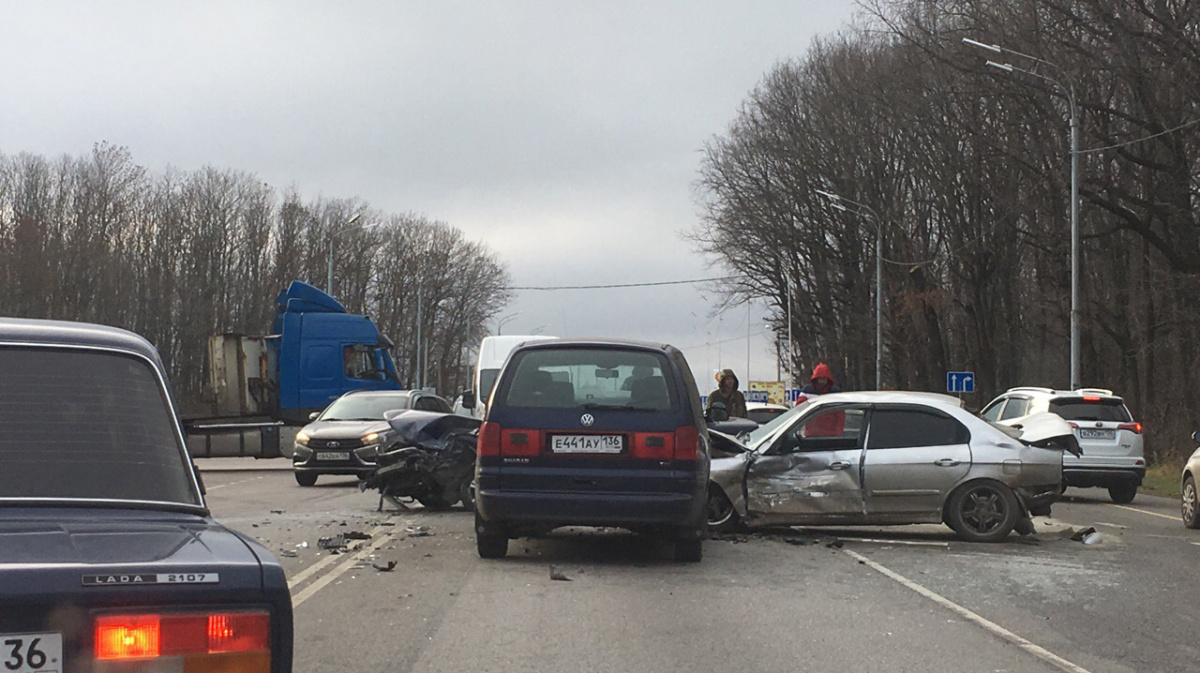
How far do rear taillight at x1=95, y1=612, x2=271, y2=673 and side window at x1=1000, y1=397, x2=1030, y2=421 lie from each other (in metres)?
20.5

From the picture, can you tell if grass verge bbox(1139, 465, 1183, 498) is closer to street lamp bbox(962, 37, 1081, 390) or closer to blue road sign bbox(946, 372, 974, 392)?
street lamp bbox(962, 37, 1081, 390)

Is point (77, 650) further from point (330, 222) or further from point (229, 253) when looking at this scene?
point (330, 222)

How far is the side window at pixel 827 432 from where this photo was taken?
14.2 m

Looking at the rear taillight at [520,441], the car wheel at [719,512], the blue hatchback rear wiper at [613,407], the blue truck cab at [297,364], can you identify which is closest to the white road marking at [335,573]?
the rear taillight at [520,441]

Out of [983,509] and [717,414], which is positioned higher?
[717,414]

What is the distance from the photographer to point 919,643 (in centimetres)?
830

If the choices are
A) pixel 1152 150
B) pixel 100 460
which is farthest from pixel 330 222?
pixel 100 460

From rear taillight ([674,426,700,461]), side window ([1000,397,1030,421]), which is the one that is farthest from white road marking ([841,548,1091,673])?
side window ([1000,397,1030,421])

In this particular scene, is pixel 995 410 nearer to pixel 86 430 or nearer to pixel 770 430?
pixel 770 430

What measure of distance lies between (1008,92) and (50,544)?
33.8 m

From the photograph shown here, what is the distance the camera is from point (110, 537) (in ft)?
14.2

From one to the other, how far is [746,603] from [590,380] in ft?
9.10

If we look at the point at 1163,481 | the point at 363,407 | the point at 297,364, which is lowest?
the point at 1163,481

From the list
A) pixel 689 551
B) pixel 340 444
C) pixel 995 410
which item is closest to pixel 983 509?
pixel 689 551
